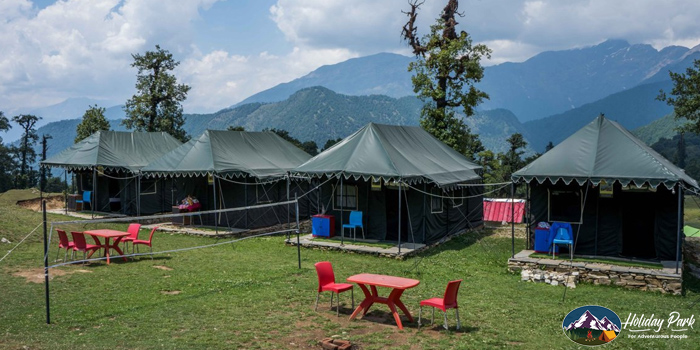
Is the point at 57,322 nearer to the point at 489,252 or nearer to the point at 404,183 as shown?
the point at 404,183

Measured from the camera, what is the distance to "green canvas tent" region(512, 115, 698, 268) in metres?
12.5

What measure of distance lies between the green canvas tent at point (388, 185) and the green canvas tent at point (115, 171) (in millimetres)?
9725

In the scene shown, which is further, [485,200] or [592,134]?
[485,200]

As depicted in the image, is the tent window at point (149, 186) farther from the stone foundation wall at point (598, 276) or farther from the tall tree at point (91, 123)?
the stone foundation wall at point (598, 276)

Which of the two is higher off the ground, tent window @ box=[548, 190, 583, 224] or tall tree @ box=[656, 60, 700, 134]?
tall tree @ box=[656, 60, 700, 134]

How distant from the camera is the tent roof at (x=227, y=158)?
18.5 m

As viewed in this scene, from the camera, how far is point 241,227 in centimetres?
1883

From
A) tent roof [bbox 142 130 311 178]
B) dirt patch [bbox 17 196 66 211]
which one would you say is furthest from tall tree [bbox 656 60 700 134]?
dirt patch [bbox 17 196 66 211]

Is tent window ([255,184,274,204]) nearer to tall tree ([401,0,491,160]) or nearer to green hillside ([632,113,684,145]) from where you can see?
tall tree ([401,0,491,160])

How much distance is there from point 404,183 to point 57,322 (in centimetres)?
930

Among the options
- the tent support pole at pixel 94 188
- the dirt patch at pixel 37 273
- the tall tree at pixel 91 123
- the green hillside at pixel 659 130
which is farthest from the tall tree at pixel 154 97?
the green hillside at pixel 659 130

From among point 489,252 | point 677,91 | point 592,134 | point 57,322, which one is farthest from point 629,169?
point 677,91

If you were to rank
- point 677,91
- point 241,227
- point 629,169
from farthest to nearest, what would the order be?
point 677,91 < point 241,227 < point 629,169

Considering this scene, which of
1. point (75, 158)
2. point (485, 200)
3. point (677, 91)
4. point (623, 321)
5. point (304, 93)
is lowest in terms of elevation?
point (623, 321)
